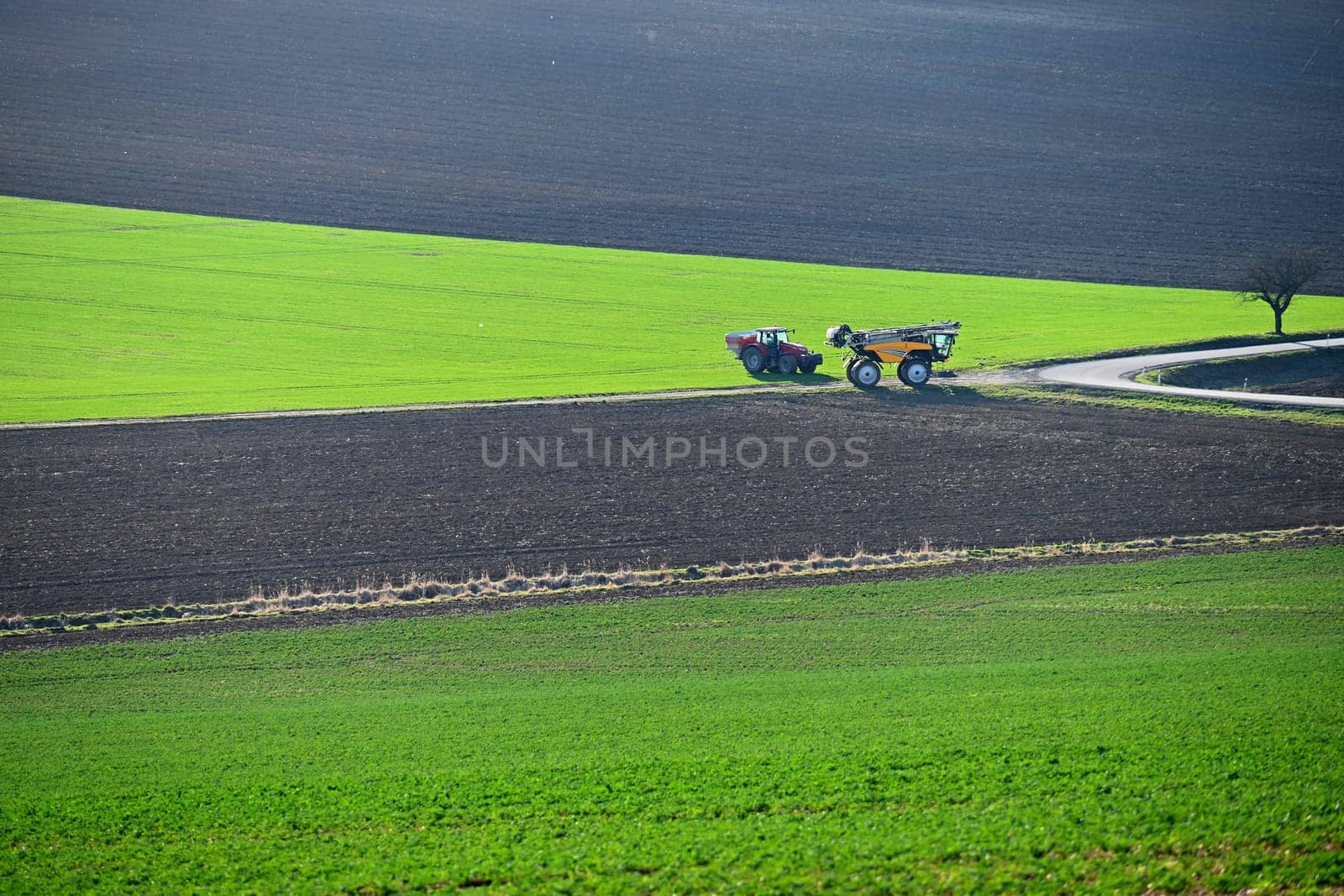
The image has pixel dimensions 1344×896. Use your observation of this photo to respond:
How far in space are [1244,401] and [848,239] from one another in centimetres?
2540

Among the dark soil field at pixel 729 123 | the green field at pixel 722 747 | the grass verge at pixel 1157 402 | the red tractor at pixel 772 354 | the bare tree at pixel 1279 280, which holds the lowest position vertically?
the green field at pixel 722 747

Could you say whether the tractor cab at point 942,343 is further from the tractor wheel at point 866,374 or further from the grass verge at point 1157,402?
the tractor wheel at point 866,374

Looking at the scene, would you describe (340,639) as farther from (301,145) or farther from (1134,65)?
(1134,65)

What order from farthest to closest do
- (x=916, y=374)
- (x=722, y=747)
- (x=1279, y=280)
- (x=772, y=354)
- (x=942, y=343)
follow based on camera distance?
(x=1279, y=280)
(x=772, y=354)
(x=942, y=343)
(x=916, y=374)
(x=722, y=747)

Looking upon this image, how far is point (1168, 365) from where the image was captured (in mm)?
41688

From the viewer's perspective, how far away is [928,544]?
1031 inches

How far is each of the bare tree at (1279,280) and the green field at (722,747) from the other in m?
26.9

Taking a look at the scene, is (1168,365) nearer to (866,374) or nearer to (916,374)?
(916,374)

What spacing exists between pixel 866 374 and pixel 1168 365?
1141 cm

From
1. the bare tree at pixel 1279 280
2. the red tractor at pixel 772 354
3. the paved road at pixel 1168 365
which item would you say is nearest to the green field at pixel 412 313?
the red tractor at pixel 772 354

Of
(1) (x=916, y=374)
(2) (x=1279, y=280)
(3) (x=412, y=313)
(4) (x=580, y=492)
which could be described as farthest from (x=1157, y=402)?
(3) (x=412, y=313)

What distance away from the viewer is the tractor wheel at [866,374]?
39.1 metres

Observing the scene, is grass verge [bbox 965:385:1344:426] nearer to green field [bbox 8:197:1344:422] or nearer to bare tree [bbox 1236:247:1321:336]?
green field [bbox 8:197:1344:422]

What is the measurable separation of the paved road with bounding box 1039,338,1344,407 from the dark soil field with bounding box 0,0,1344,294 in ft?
34.3
